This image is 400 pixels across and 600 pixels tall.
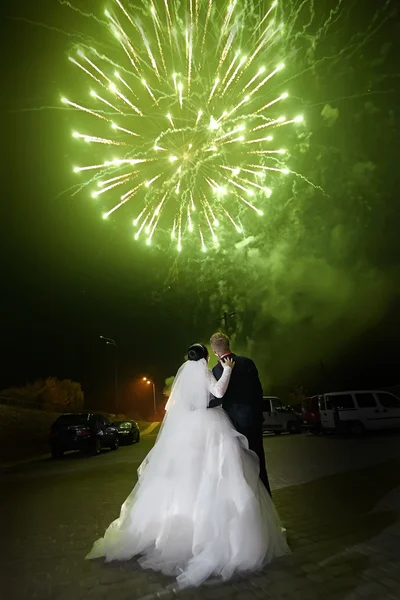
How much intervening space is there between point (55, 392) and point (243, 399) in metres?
70.2

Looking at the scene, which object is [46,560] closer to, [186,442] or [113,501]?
[186,442]

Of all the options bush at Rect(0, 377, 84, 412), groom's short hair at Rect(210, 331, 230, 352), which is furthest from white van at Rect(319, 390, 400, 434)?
bush at Rect(0, 377, 84, 412)

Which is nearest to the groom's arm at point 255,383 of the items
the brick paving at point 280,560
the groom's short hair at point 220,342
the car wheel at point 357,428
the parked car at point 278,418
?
the groom's short hair at point 220,342

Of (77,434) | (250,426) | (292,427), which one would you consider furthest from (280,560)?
(292,427)

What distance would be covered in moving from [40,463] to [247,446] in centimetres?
1334

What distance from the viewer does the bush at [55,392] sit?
68250 mm

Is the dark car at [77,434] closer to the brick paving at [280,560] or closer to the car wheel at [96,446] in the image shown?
the car wheel at [96,446]

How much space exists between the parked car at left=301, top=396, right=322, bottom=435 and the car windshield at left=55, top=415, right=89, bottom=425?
8999mm

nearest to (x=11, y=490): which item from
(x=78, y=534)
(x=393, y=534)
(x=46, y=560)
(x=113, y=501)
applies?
(x=113, y=501)

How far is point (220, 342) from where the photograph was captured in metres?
5.03

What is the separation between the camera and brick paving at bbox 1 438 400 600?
3.58m

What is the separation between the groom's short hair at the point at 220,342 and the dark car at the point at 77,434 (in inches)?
558

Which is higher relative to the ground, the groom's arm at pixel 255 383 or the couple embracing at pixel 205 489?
the groom's arm at pixel 255 383

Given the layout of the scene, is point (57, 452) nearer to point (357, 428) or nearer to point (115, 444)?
point (115, 444)
